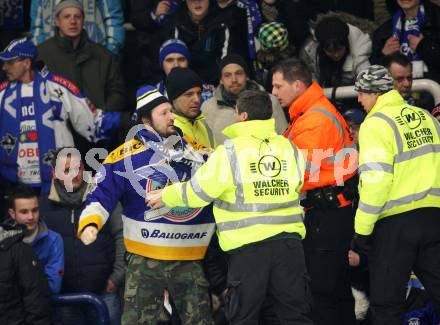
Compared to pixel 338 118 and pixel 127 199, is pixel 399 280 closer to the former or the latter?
pixel 338 118

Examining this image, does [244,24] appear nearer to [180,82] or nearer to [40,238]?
[180,82]

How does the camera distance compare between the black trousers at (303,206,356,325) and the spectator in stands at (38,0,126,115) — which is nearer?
the black trousers at (303,206,356,325)

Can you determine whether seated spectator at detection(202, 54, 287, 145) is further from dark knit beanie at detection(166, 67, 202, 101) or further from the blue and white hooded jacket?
the blue and white hooded jacket

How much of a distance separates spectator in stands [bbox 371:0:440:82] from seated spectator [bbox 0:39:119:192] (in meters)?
2.93

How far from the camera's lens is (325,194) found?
7.52 m

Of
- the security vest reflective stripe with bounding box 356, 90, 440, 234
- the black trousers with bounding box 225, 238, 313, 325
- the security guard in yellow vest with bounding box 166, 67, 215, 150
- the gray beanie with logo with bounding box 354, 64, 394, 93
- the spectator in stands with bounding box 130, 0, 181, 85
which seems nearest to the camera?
the black trousers with bounding box 225, 238, 313, 325

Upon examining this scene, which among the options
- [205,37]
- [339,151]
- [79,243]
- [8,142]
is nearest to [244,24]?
[205,37]

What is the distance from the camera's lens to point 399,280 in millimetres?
7094

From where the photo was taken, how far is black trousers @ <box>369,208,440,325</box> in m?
7.07

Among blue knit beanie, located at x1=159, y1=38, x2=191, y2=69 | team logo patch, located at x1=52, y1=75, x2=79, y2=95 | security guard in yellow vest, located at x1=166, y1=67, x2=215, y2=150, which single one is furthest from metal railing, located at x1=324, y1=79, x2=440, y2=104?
team logo patch, located at x1=52, y1=75, x2=79, y2=95

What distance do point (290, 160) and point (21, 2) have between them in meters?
4.97

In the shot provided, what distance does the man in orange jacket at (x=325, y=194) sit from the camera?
295 inches

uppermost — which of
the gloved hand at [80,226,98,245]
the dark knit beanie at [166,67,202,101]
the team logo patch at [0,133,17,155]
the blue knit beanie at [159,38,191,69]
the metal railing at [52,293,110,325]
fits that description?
the blue knit beanie at [159,38,191,69]

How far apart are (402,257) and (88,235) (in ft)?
7.05
